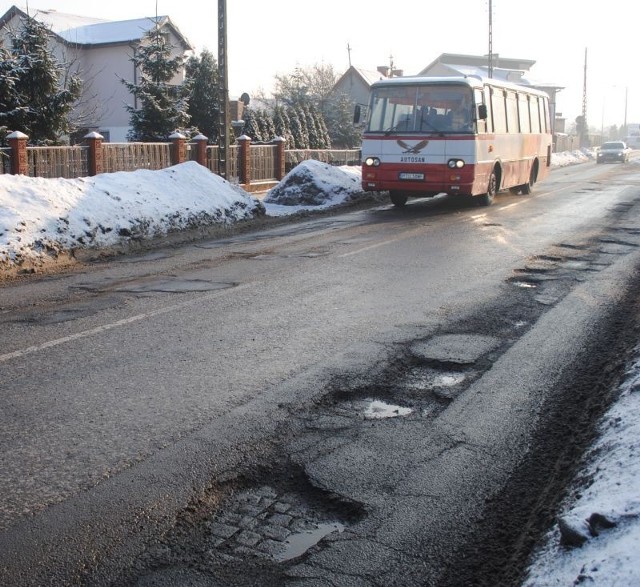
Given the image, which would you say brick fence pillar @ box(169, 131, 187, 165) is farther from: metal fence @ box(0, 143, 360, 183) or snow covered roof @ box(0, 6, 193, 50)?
snow covered roof @ box(0, 6, 193, 50)

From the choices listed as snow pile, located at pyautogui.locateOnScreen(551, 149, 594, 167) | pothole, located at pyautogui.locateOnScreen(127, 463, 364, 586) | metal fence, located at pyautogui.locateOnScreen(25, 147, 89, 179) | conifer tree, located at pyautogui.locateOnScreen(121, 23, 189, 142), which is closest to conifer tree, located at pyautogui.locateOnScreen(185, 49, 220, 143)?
conifer tree, located at pyautogui.locateOnScreen(121, 23, 189, 142)

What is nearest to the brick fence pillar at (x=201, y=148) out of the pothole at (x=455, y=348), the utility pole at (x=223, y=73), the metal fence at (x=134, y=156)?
the metal fence at (x=134, y=156)

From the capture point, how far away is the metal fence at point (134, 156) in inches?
828

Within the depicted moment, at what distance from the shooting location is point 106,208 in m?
13.5

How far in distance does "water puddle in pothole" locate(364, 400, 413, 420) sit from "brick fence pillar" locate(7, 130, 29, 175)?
15183 mm

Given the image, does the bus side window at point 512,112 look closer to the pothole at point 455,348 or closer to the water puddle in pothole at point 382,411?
the pothole at point 455,348

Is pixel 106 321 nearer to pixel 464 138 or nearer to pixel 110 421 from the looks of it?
pixel 110 421

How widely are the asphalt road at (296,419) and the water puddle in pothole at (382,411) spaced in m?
0.03

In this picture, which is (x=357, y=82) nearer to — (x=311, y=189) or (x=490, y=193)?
(x=311, y=189)

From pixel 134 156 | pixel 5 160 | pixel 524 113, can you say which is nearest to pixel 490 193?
pixel 524 113

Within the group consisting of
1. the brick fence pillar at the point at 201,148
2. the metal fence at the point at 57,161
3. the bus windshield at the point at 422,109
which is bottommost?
the metal fence at the point at 57,161

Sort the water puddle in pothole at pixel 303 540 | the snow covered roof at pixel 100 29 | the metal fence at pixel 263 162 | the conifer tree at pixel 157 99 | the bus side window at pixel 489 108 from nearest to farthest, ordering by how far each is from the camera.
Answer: the water puddle in pothole at pixel 303 540 → the bus side window at pixel 489 108 → the metal fence at pixel 263 162 → the conifer tree at pixel 157 99 → the snow covered roof at pixel 100 29

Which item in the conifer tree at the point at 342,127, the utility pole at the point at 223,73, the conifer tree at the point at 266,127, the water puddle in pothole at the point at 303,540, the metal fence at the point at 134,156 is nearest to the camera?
the water puddle in pothole at the point at 303,540

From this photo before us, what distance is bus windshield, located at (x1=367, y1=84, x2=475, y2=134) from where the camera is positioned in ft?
57.2
